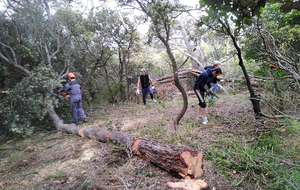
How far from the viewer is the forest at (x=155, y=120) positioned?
210 centimetres

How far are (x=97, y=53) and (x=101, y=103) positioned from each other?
2.92 m

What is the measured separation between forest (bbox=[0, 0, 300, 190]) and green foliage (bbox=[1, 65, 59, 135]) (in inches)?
1.3

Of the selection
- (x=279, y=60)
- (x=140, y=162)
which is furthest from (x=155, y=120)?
(x=279, y=60)

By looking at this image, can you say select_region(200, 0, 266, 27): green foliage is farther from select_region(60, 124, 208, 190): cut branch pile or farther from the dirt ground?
the dirt ground

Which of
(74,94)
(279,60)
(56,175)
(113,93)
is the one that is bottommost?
(56,175)

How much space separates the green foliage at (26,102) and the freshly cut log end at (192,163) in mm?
5076

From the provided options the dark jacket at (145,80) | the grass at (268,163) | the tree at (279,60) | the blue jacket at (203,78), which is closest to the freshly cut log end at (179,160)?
the grass at (268,163)

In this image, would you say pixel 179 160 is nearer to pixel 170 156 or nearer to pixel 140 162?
pixel 170 156

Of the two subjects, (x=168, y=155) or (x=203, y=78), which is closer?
(x=168, y=155)

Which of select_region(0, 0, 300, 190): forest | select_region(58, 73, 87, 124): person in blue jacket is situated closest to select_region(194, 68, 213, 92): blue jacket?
select_region(0, 0, 300, 190): forest

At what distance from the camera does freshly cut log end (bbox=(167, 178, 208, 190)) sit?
74.2 inches

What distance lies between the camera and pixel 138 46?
8.73 metres

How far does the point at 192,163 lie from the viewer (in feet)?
7.02

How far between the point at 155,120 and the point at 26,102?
4228 millimetres
